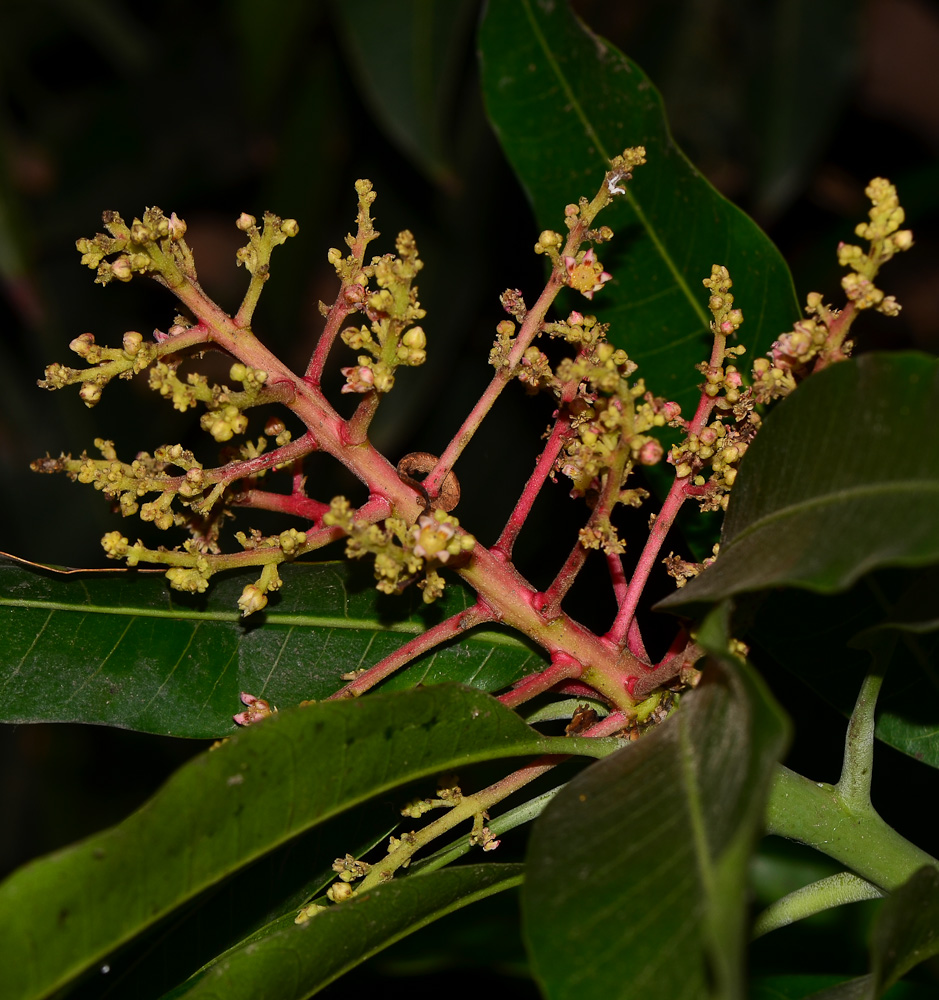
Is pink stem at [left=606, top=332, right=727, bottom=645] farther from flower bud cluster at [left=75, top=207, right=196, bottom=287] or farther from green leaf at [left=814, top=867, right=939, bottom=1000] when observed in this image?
flower bud cluster at [left=75, top=207, right=196, bottom=287]

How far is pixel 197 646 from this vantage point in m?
1.16

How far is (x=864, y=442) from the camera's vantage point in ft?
2.48

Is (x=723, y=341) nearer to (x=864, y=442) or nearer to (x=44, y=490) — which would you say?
(x=864, y=442)

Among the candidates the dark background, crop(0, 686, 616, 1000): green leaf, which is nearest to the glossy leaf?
crop(0, 686, 616, 1000): green leaf

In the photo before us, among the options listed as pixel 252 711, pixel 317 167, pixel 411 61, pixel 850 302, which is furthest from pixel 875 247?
pixel 317 167

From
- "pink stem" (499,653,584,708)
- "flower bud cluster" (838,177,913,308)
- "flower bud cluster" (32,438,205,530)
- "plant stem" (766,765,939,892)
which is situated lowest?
"plant stem" (766,765,939,892)

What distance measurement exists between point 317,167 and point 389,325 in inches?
105

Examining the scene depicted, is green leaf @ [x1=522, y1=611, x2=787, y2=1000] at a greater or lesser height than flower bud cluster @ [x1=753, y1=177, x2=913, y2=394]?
lesser

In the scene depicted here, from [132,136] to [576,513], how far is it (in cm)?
297

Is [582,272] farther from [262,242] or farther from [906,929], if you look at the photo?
[906,929]

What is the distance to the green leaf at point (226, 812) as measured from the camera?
73cm

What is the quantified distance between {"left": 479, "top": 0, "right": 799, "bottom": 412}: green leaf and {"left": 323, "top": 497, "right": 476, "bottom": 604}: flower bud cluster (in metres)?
0.49

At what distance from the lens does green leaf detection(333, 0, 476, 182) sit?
2.41 metres

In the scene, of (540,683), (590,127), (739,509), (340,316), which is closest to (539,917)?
(540,683)
